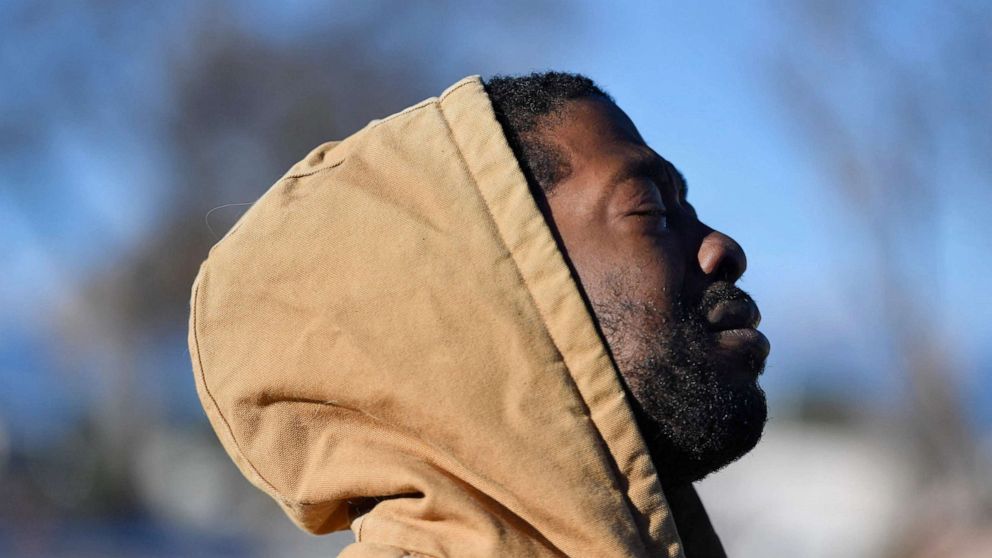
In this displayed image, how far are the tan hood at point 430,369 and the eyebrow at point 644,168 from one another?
224 mm

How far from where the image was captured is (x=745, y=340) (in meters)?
2.11

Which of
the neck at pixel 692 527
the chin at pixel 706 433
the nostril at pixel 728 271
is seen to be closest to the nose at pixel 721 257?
the nostril at pixel 728 271

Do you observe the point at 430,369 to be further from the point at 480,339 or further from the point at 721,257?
the point at 721,257

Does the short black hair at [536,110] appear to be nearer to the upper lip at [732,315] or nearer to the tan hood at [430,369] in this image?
the tan hood at [430,369]

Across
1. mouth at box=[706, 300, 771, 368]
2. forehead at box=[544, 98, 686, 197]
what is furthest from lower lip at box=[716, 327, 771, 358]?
forehead at box=[544, 98, 686, 197]

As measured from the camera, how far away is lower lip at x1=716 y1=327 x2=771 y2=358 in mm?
2084

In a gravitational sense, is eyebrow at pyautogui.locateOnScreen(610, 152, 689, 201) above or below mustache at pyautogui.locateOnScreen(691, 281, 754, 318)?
above

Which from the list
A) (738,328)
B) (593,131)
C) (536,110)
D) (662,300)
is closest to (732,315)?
(738,328)

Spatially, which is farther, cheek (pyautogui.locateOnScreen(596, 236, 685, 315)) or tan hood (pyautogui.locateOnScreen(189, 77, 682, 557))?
cheek (pyautogui.locateOnScreen(596, 236, 685, 315))

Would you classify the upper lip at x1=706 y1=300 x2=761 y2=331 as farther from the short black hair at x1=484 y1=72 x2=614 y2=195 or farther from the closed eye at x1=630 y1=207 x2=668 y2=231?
the short black hair at x1=484 y1=72 x2=614 y2=195

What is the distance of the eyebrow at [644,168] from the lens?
6.94 feet

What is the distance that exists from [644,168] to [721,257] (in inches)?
9.1

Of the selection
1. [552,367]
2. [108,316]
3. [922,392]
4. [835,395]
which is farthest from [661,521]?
[835,395]

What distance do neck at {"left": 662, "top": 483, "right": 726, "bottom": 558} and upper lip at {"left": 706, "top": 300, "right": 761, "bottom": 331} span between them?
0.50 m
